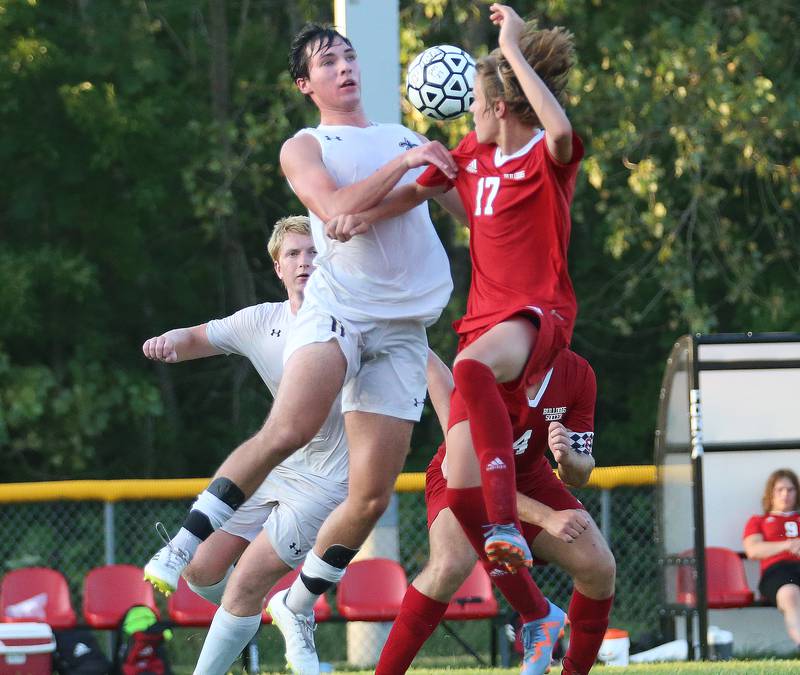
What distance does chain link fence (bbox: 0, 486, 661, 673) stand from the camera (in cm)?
1126

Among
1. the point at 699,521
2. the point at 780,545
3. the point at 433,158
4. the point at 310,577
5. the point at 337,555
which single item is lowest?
the point at 780,545

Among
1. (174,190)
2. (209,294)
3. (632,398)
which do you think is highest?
(174,190)

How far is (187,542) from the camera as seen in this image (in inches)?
217

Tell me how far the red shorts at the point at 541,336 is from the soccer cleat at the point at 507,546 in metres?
0.59

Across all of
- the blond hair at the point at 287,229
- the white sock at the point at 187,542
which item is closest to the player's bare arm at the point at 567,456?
the white sock at the point at 187,542

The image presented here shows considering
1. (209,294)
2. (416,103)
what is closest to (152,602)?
(416,103)

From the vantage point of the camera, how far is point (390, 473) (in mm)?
5855

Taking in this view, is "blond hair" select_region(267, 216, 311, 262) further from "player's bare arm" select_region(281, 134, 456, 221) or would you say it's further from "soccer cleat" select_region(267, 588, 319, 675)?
"soccer cleat" select_region(267, 588, 319, 675)

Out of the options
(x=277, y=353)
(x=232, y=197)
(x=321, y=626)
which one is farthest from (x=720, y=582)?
(x=232, y=197)

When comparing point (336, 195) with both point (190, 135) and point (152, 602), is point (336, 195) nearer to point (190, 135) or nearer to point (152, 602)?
point (152, 602)

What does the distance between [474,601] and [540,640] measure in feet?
13.0

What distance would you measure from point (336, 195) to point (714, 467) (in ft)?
16.9

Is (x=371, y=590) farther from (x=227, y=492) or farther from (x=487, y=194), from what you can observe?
(x=487, y=194)

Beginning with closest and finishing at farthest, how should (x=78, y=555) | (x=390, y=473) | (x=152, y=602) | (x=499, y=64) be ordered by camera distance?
1. (x=499, y=64)
2. (x=390, y=473)
3. (x=152, y=602)
4. (x=78, y=555)
